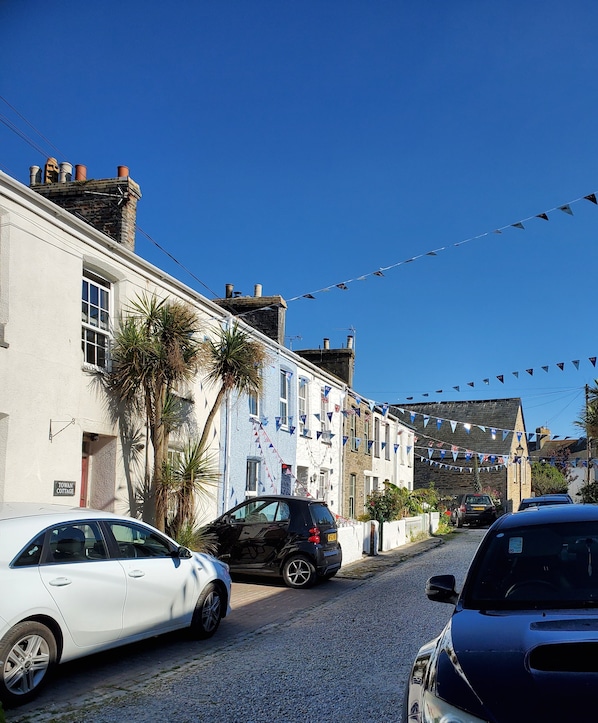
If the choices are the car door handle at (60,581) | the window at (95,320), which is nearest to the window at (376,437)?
the window at (95,320)

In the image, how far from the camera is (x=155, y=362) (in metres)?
12.7

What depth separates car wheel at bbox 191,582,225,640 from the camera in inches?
342

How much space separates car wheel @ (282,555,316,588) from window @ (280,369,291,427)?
8129 millimetres

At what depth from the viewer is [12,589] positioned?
19.7 ft

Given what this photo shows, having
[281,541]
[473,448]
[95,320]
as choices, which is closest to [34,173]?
[95,320]

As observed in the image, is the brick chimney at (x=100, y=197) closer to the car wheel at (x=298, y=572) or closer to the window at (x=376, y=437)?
the car wheel at (x=298, y=572)

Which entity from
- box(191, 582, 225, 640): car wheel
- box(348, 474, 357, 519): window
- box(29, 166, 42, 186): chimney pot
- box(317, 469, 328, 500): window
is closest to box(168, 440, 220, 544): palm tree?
box(191, 582, 225, 640): car wheel

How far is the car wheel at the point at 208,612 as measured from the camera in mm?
8680

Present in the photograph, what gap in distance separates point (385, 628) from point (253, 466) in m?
10.5

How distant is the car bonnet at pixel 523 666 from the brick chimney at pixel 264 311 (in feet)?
59.3

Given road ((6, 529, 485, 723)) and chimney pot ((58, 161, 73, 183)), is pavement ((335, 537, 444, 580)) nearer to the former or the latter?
road ((6, 529, 485, 723))

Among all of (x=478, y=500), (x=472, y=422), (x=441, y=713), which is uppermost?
(x=472, y=422)

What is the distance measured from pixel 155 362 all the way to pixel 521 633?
9681 millimetres

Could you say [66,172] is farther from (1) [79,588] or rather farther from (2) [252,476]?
(1) [79,588]
